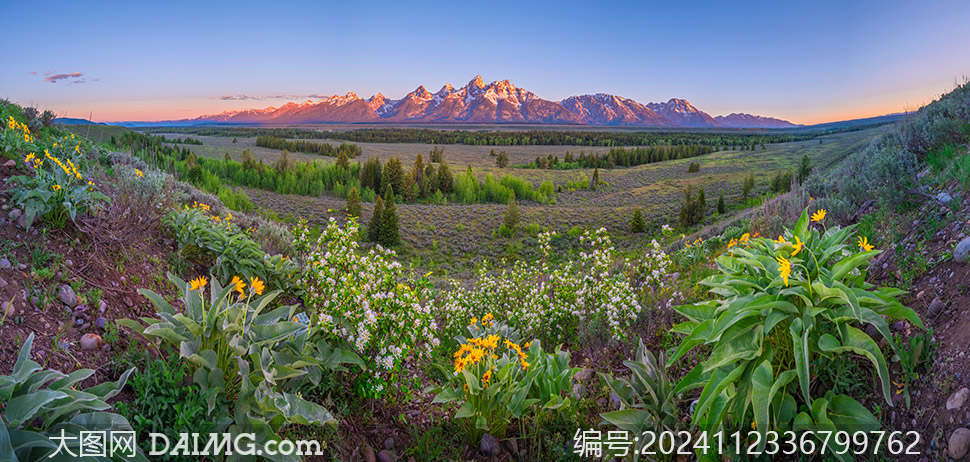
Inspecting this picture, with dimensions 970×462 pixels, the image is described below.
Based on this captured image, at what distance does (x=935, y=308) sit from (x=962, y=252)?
460mm

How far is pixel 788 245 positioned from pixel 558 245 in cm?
1718

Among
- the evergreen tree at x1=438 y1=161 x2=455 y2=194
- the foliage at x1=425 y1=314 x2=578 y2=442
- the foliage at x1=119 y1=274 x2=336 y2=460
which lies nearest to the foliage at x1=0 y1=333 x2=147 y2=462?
the foliage at x1=119 y1=274 x2=336 y2=460

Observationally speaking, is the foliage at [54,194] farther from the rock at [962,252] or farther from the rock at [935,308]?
the rock at [962,252]

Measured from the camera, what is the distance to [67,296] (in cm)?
291

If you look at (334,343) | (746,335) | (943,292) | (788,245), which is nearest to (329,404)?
(334,343)

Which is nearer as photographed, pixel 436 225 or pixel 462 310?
pixel 462 310

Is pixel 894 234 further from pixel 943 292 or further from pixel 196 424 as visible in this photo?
pixel 196 424

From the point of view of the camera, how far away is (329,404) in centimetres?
303

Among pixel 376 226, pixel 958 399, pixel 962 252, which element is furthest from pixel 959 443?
pixel 376 226

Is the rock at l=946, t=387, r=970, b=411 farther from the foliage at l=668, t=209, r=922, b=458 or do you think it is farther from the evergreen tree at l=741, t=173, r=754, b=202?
the evergreen tree at l=741, t=173, r=754, b=202

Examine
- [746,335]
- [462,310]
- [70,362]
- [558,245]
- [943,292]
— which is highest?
[943,292]

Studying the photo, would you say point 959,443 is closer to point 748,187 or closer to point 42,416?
point 42,416

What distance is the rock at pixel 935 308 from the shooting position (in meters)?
2.75

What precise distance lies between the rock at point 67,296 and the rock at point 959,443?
4.74 metres
